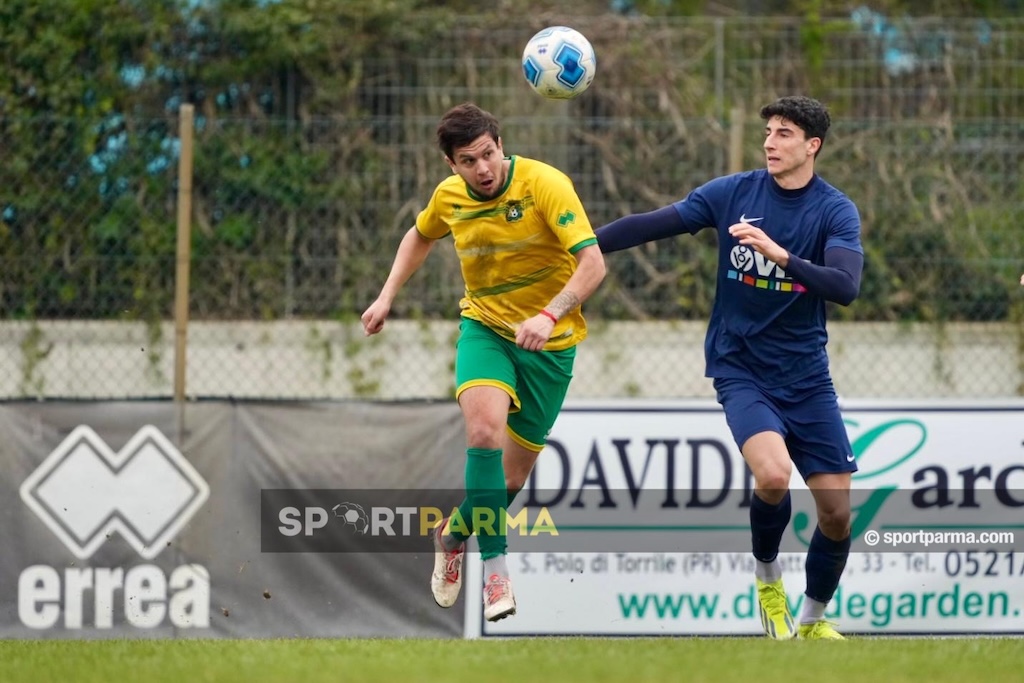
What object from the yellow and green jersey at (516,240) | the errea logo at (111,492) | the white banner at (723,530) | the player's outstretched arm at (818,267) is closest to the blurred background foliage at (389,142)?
the errea logo at (111,492)

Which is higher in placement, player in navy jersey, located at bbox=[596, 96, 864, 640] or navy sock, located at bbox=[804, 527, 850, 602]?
player in navy jersey, located at bbox=[596, 96, 864, 640]

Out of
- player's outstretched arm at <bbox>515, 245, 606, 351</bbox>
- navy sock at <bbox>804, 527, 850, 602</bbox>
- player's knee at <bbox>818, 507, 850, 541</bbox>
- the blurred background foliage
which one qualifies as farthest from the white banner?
player's outstretched arm at <bbox>515, 245, 606, 351</bbox>

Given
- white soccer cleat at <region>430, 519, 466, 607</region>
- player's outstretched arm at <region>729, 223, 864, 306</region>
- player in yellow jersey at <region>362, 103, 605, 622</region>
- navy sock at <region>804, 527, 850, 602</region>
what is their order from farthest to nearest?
navy sock at <region>804, 527, 850, 602</region> → white soccer cleat at <region>430, 519, 466, 607</region> → player in yellow jersey at <region>362, 103, 605, 622</region> → player's outstretched arm at <region>729, 223, 864, 306</region>

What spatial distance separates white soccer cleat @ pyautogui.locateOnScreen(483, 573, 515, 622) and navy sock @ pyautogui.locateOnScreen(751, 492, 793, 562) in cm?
135

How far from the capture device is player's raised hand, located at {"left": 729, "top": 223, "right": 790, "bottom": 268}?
6.38 metres

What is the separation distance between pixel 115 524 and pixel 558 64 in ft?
13.6

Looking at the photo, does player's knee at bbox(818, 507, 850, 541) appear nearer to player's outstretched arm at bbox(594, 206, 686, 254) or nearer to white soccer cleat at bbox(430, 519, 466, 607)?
player's outstretched arm at bbox(594, 206, 686, 254)

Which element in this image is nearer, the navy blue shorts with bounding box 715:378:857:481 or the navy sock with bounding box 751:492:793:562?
the navy blue shorts with bounding box 715:378:857:481

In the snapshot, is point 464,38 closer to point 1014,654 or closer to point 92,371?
point 92,371

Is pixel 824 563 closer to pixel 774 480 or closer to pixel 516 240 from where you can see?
pixel 774 480

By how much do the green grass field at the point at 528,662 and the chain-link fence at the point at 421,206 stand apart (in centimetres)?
371

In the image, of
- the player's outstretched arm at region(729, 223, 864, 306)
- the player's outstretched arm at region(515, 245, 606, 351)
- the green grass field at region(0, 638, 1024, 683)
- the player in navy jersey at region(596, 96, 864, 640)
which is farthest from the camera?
the player in navy jersey at region(596, 96, 864, 640)

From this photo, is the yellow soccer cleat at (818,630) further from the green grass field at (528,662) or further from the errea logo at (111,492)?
the errea logo at (111,492)

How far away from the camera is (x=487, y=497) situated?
21.8 ft
